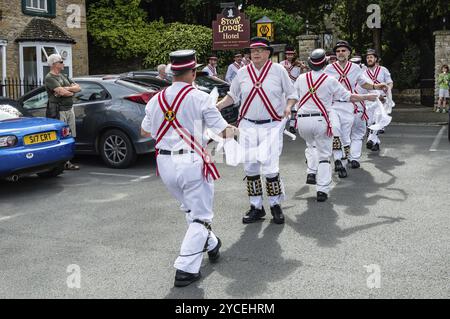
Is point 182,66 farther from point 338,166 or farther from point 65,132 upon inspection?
point 338,166

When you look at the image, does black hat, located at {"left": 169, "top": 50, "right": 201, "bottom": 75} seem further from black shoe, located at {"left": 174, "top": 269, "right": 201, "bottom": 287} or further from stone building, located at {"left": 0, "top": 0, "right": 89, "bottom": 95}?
stone building, located at {"left": 0, "top": 0, "right": 89, "bottom": 95}

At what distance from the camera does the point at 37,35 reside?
845 inches

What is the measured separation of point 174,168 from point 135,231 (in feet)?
5.84

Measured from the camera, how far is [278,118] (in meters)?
6.63

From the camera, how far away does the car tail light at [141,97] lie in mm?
9705

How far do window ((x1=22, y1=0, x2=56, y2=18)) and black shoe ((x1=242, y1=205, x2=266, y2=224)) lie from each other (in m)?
17.6

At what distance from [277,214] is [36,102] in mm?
6195

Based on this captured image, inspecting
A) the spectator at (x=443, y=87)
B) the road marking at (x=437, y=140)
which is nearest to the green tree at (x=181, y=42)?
the spectator at (x=443, y=87)

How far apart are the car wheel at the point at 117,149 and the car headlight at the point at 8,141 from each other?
6.91 feet

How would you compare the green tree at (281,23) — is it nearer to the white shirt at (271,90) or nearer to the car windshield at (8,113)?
the car windshield at (8,113)

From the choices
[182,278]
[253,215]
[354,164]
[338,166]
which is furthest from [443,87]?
[182,278]

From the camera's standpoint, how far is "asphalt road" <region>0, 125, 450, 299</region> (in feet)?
15.2

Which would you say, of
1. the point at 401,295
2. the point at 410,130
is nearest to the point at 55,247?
the point at 401,295

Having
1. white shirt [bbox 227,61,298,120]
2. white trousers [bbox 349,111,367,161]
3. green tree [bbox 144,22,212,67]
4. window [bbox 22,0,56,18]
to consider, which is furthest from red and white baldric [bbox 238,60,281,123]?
window [bbox 22,0,56,18]
